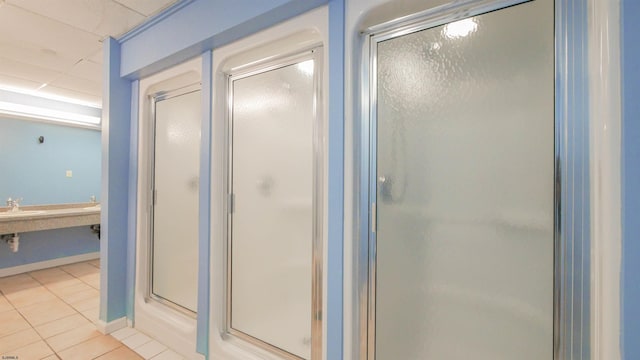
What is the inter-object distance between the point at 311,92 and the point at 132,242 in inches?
86.3

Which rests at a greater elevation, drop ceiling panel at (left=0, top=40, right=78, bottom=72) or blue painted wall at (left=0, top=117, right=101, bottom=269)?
drop ceiling panel at (left=0, top=40, right=78, bottom=72)

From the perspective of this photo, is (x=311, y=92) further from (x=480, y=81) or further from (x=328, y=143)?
(x=480, y=81)

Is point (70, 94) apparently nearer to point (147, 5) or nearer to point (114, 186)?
point (114, 186)

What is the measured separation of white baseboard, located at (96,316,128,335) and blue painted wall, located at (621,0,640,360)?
324cm

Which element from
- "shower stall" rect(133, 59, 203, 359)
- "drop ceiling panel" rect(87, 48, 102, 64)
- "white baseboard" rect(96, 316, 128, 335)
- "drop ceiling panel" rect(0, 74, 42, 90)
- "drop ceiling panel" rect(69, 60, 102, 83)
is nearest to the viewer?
"shower stall" rect(133, 59, 203, 359)

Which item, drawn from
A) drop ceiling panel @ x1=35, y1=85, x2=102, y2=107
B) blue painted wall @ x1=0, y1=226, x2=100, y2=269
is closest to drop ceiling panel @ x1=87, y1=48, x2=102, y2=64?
drop ceiling panel @ x1=35, y1=85, x2=102, y2=107

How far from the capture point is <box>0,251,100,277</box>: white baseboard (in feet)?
11.6

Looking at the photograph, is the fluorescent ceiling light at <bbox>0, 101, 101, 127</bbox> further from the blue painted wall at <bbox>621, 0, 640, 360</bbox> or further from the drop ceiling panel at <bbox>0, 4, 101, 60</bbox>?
the blue painted wall at <bbox>621, 0, 640, 360</bbox>

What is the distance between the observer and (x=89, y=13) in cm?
197

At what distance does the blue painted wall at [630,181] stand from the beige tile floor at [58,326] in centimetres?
252

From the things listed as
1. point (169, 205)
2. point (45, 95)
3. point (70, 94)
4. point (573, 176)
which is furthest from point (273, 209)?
point (45, 95)

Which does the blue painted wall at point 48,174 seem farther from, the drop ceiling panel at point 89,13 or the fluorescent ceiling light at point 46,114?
the drop ceiling panel at point 89,13

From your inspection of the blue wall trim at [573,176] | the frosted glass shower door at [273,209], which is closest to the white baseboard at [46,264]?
the frosted glass shower door at [273,209]

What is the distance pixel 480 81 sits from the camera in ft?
3.69
